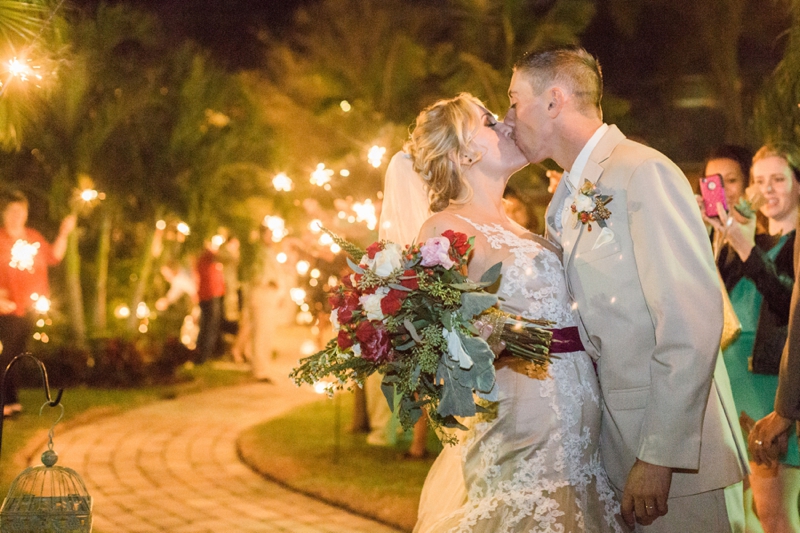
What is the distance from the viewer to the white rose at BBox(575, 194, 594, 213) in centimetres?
307

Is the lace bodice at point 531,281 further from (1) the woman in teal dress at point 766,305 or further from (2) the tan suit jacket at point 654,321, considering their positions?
(1) the woman in teal dress at point 766,305

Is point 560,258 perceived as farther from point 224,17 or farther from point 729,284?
point 224,17

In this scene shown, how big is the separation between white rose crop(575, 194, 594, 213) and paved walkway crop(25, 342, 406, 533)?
3617mm

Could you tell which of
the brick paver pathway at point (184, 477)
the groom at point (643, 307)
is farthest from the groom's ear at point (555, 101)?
the brick paver pathway at point (184, 477)

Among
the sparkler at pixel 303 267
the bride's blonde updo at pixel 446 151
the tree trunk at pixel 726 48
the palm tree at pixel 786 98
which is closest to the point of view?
the bride's blonde updo at pixel 446 151

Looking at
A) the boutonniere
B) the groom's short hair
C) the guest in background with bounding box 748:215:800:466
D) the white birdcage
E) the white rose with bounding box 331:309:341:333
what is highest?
the groom's short hair

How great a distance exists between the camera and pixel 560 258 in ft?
11.6

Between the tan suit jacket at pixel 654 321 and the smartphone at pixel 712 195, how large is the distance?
1808 mm

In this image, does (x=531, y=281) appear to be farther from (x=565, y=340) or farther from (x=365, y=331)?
(x=365, y=331)

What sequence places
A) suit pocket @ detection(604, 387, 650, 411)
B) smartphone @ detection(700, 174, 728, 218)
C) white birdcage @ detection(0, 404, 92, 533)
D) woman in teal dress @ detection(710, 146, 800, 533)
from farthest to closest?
1. smartphone @ detection(700, 174, 728, 218)
2. woman in teal dress @ detection(710, 146, 800, 533)
3. white birdcage @ detection(0, 404, 92, 533)
4. suit pocket @ detection(604, 387, 650, 411)

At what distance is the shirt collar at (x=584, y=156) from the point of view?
128 inches

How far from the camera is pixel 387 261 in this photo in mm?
2924

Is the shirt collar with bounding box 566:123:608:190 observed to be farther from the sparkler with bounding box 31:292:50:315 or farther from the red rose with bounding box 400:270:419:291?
the sparkler with bounding box 31:292:50:315

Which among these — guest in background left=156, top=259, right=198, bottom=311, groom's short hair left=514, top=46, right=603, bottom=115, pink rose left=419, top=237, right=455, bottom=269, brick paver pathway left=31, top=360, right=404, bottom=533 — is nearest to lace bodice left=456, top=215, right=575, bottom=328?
pink rose left=419, top=237, right=455, bottom=269
